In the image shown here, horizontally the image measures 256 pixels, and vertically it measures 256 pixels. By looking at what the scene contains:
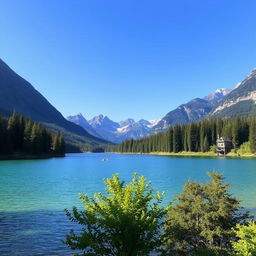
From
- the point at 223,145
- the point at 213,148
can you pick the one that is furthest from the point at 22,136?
the point at 223,145

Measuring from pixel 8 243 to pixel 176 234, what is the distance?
1278cm

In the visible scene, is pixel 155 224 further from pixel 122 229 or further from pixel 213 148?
pixel 213 148

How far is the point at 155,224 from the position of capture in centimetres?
1104

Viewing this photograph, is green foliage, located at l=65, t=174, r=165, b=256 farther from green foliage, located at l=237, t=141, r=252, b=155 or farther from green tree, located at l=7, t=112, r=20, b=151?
green foliage, located at l=237, t=141, r=252, b=155

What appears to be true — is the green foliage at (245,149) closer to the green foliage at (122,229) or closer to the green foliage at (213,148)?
the green foliage at (213,148)

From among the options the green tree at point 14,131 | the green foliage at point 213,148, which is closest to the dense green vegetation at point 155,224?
the green tree at point 14,131

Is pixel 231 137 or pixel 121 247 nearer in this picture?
pixel 121 247

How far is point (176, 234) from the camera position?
47.7ft

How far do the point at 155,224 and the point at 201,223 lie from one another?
4.98 m

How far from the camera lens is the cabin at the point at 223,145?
178875mm

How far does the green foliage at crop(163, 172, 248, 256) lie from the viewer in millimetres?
14391

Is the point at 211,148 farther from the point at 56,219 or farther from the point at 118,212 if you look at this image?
the point at 118,212

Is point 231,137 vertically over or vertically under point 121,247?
over

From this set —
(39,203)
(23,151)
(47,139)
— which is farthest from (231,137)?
(39,203)
